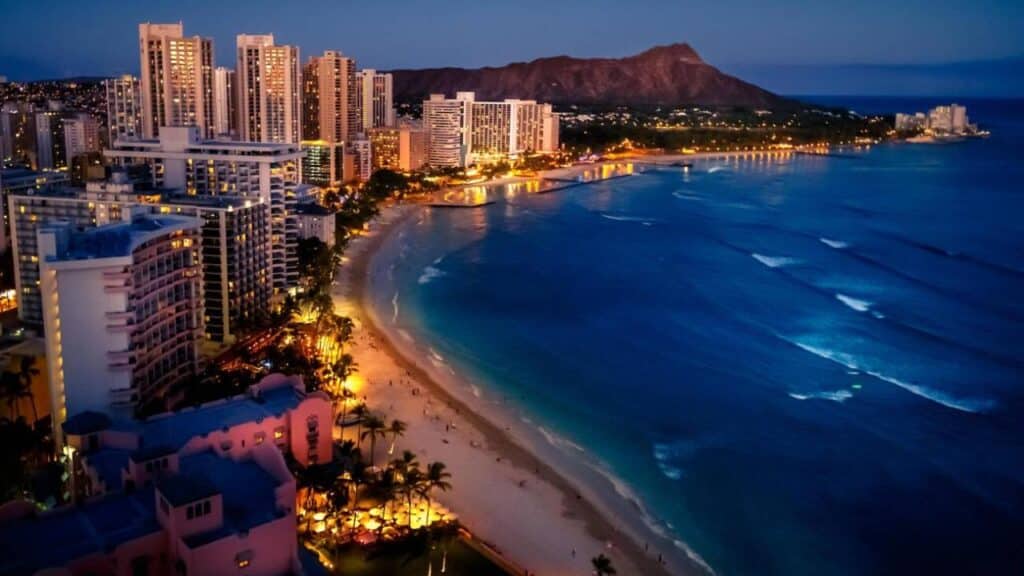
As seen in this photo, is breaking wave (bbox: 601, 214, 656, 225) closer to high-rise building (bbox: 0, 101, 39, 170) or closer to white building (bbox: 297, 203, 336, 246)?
white building (bbox: 297, 203, 336, 246)

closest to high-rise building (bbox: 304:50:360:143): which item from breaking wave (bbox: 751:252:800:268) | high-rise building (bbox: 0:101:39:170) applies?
high-rise building (bbox: 0:101:39:170)

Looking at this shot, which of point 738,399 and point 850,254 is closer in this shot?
point 738,399

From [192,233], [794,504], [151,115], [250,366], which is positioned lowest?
[794,504]

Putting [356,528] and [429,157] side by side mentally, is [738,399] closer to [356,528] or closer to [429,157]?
[356,528]

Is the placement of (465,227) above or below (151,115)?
below

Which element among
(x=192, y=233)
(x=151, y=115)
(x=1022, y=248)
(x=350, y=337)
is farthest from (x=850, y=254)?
(x=151, y=115)

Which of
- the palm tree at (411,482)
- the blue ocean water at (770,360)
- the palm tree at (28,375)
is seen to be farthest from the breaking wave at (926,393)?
the palm tree at (28,375)
